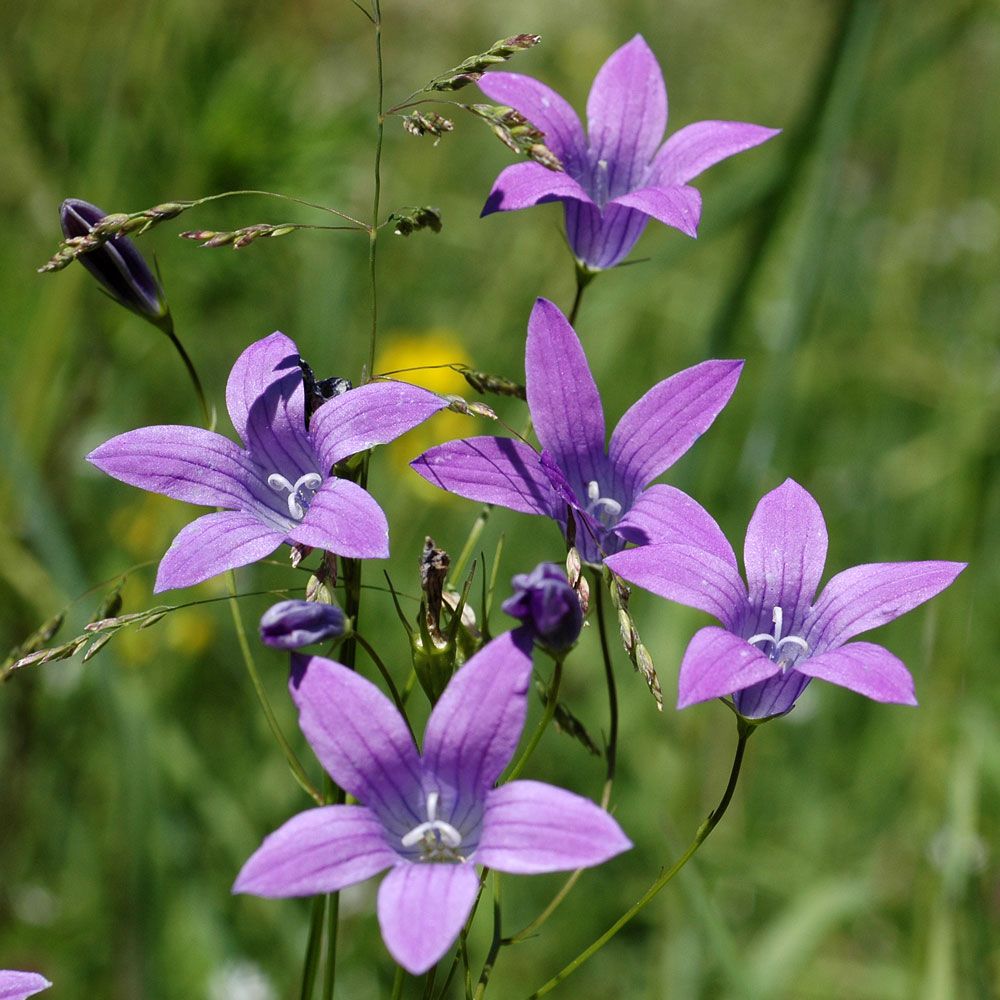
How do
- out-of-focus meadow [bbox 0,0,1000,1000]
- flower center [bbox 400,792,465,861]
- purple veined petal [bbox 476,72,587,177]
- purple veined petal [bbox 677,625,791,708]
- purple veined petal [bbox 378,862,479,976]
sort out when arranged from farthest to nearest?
1. out-of-focus meadow [bbox 0,0,1000,1000]
2. purple veined petal [bbox 476,72,587,177]
3. flower center [bbox 400,792,465,861]
4. purple veined petal [bbox 677,625,791,708]
5. purple veined petal [bbox 378,862,479,976]

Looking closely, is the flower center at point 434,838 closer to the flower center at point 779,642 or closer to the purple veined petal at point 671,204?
the flower center at point 779,642

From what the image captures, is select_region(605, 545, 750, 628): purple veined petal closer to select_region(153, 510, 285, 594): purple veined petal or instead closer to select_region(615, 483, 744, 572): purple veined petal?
select_region(615, 483, 744, 572): purple veined petal

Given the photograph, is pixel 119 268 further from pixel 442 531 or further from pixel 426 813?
pixel 442 531

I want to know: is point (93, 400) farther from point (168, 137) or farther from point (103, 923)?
point (103, 923)

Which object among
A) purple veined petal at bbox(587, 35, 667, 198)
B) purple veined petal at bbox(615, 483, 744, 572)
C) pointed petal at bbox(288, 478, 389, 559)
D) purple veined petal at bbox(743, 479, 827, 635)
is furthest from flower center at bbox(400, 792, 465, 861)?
purple veined petal at bbox(587, 35, 667, 198)

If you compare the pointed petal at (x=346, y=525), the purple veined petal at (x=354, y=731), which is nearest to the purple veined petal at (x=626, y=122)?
the pointed petal at (x=346, y=525)

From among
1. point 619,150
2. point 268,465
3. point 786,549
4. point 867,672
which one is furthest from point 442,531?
point 867,672
